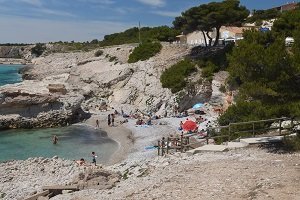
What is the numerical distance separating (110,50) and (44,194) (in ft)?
210

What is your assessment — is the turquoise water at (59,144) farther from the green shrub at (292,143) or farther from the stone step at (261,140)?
the green shrub at (292,143)

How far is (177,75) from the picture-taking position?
4744 centimetres

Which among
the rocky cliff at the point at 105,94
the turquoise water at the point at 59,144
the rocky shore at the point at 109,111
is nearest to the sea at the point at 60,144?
the turquoise water at the point at 59,144

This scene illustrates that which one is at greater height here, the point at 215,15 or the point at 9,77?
the point at 215,15

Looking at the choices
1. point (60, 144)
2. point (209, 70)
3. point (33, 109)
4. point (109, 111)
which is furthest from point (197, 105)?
point (33, 109)

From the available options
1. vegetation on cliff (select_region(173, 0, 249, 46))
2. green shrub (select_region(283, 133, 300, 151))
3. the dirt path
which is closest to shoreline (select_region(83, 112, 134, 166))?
the dirt path

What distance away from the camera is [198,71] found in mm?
47719

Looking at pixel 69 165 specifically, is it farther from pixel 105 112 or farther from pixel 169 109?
pixel 105 112

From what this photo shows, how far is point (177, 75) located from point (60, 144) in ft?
58.6

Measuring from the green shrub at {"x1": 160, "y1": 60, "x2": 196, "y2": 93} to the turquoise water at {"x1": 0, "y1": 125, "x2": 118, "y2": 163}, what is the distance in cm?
1075

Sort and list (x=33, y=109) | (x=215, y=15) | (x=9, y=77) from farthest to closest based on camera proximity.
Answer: (x=9, y=77), (x=215, y=15), (x=33, y=109)

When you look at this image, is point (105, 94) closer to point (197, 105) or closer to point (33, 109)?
point (33, 109)

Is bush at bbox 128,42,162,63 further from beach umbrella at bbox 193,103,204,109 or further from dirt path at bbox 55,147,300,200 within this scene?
dirt path at bbox 55,147,300,200

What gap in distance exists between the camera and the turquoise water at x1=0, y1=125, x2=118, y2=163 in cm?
3091
